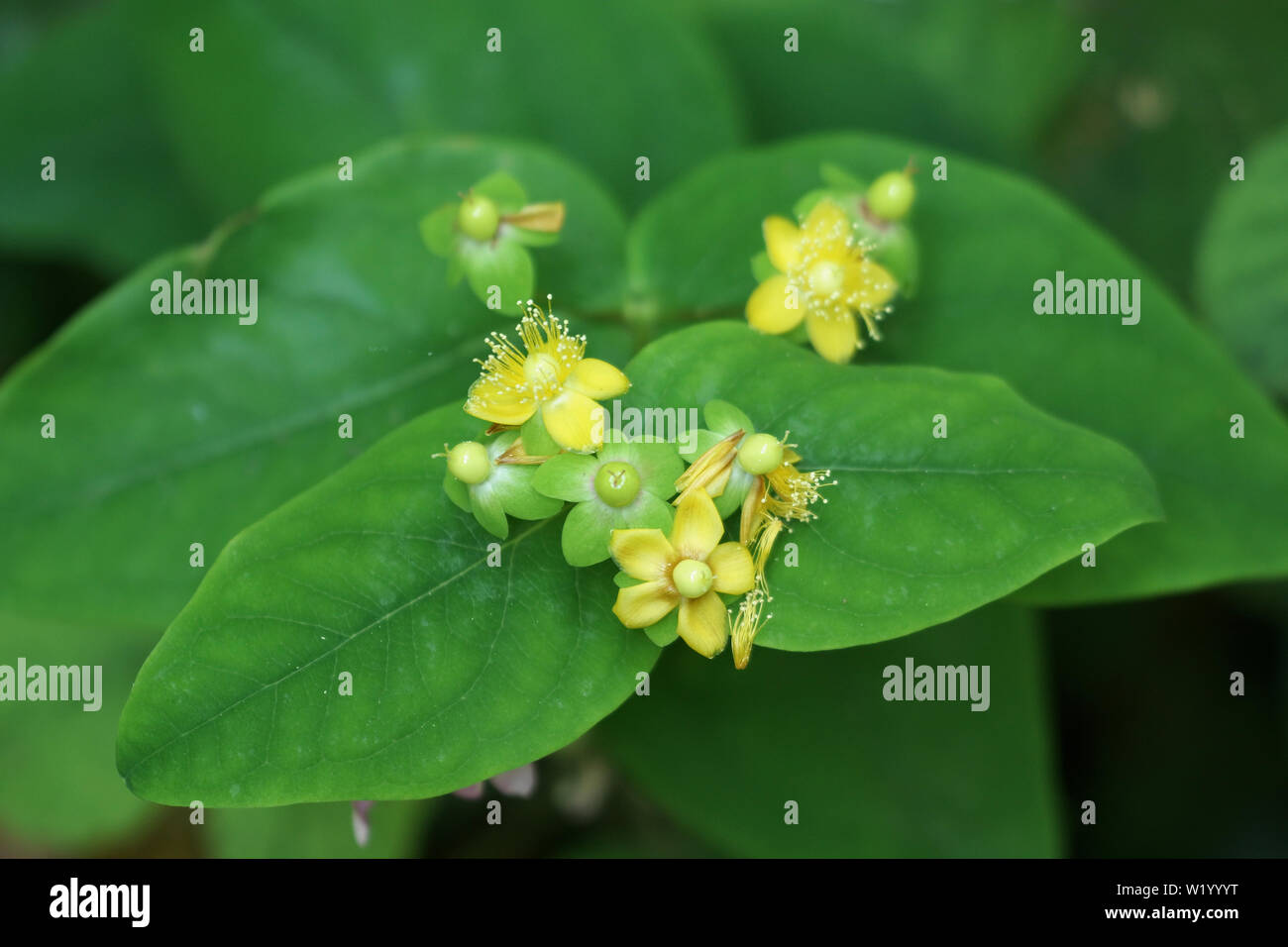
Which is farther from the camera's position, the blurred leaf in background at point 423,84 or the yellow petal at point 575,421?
the blurred leaf in background at point 423,84

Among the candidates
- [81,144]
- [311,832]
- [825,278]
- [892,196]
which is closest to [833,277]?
[825,278]

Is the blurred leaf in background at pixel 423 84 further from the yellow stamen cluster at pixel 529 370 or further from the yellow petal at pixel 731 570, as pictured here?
the yellow petal at pixel 731 570

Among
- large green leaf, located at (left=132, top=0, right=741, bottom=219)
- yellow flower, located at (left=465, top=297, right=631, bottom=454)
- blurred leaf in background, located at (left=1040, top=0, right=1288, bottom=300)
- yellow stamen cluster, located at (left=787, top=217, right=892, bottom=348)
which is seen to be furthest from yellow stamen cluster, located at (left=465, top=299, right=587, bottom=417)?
blurred leaf in background, located at (left=1040, top=0, right=1288, bottom=300)

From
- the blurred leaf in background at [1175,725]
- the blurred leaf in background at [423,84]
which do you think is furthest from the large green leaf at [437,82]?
the blurred leaf in background at [1175,725]

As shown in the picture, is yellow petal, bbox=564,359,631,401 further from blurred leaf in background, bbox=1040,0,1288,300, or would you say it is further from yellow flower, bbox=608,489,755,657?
blurred leaf in background, bbox=1040,0,1288,300

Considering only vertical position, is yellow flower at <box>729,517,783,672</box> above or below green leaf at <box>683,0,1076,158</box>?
below

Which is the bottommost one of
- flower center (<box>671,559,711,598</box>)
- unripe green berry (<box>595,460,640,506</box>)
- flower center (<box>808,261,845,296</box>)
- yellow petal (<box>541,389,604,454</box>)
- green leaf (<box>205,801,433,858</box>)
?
green leaf (<box>205,801,433,858</box>)
